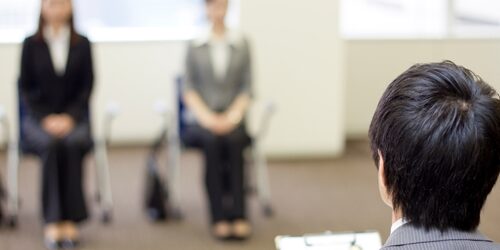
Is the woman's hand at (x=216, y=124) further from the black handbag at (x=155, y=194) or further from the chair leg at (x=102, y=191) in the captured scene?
the chair leg at (x=102, y=191)

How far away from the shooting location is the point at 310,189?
4781mm

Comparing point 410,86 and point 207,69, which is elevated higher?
point 410,86

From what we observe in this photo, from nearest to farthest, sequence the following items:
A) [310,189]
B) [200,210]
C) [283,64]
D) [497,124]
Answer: [497,124], [200,210], [310,189], [283,64]

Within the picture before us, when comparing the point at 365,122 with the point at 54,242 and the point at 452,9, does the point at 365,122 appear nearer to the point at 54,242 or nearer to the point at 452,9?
the point at 452,9

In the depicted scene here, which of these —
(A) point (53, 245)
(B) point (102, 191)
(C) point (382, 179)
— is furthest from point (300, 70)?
(C) point (382, 179)

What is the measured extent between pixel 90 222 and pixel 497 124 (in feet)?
10.6

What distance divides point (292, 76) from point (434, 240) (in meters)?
4.07

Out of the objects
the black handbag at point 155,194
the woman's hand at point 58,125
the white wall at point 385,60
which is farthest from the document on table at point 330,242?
the white wall at point 385,60

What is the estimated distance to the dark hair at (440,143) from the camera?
1.23 meters

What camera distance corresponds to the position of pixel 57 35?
3961mm

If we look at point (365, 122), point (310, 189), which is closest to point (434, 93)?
point (310, 189)

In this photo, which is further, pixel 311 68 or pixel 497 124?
pixel 311 68

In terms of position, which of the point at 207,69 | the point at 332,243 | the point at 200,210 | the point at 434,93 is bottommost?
the point at 200,210

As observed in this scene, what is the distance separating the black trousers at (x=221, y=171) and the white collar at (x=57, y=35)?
88 centimetres
